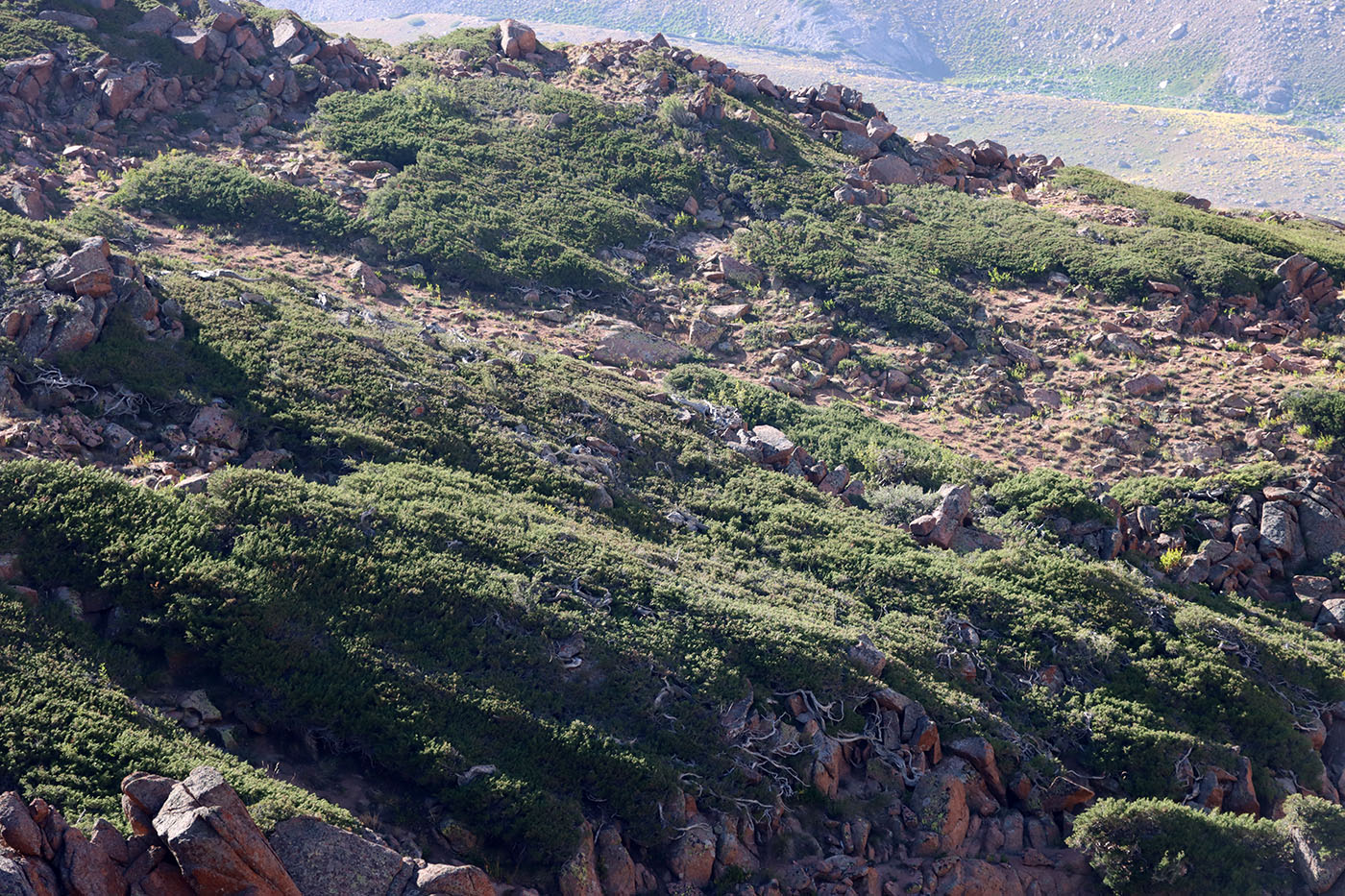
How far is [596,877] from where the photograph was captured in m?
8.45

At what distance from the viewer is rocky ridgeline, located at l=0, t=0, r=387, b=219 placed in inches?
852

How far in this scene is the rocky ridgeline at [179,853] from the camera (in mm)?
6047

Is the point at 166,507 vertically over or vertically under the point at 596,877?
over

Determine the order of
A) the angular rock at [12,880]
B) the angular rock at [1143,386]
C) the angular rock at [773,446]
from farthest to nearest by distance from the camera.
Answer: the angular rock at [1143,386]
the angular rock at [773,446]
the angular rock at [12,880]

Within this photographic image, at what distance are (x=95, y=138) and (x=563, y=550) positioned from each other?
18.9 m

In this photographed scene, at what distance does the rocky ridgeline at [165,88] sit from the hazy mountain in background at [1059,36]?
94754 millimetres

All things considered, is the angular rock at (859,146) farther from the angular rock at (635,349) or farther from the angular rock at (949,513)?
the angular rock at (949,513)

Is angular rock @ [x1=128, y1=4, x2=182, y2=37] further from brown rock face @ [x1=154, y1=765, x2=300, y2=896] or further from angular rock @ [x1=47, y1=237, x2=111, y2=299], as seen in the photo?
brown rock face @ [x1=154, y1=765, x2=300, y2=896]

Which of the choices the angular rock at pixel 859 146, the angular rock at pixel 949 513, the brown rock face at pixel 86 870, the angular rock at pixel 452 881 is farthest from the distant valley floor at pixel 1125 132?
the brown rock face at pixel 86 870

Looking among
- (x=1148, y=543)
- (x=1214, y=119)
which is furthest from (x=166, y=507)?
(x=1214, y=119)

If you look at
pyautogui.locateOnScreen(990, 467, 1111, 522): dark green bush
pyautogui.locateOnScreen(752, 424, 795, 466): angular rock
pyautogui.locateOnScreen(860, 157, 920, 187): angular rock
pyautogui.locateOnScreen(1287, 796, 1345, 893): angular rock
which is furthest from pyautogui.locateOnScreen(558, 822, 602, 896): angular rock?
pyautogui.locateOnScreen(860, 157, 920, 187): angular rock

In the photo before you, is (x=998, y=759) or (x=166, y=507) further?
(x=998, y=759)

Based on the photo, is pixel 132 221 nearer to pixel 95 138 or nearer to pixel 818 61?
pixel 95 138

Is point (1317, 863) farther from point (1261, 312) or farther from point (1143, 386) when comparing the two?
point (1261, 312)
